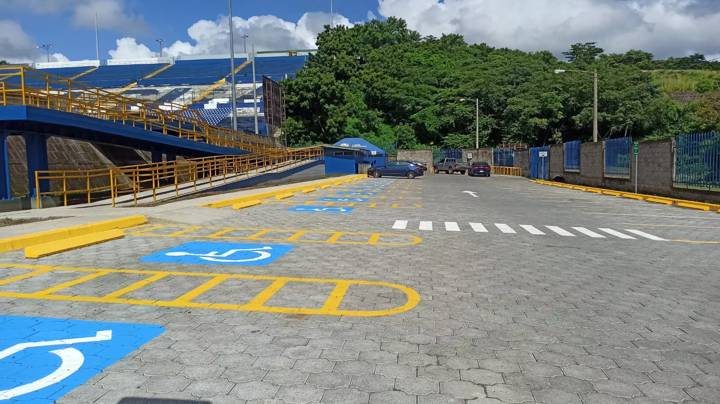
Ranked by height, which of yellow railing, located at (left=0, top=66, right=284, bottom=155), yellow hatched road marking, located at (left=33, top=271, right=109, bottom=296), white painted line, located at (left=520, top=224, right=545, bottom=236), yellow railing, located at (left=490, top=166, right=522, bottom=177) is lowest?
white painted line, located at (left=520, top=224, right=545, bottom=236)

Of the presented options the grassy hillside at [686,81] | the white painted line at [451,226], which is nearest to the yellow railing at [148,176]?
the white painted line at [451,226]

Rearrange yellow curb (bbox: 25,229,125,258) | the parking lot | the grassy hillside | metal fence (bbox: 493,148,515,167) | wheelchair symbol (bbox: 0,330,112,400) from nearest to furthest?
wheelchair symbol (bbox: 0,330,112,400) → the parking lot → yellow curb (bbox: 25,229,125,258) → metal fence (bbox: 493,148,515,167) → the grassy hillside

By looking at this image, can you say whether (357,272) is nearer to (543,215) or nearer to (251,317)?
(251,317)

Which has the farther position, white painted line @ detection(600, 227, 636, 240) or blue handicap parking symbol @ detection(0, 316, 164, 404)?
white painted line @ detection(600, 227, 636, 240)

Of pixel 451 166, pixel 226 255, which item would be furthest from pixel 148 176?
pixel 451 166

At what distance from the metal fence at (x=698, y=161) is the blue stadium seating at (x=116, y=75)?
268 feet

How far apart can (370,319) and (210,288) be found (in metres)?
2.35

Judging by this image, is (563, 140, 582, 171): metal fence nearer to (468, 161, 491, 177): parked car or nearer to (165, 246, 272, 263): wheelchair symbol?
(468, 161, 491, 177): parked car

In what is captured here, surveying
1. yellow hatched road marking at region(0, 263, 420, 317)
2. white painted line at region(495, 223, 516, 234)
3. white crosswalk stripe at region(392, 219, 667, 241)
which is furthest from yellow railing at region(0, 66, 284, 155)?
white painted line at region(495, 223, 516, 234)

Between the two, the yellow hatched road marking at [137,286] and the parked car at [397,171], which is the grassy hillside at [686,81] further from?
the yellow hatched road marking at [137,286]

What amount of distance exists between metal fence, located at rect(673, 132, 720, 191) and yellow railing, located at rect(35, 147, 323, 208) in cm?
1971

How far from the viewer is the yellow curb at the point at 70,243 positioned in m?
8.43

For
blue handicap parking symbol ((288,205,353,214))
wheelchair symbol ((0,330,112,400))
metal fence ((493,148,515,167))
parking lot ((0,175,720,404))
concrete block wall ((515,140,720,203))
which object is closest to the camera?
wheelchair symbol ((0,330,112,400))

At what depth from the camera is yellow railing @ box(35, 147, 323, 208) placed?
17562 mm
